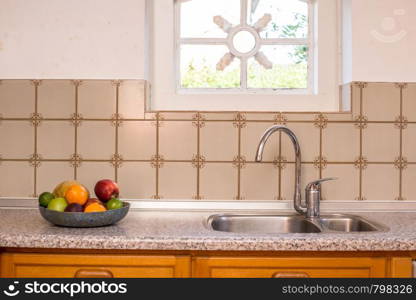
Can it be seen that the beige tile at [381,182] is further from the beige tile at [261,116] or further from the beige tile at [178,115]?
the beige tile at [178,115]

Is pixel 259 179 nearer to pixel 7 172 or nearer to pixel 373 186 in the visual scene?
pixel 373 186

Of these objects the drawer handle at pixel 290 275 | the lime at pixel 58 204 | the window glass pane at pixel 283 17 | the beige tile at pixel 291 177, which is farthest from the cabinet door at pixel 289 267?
the window glass pane at pixel 283 17

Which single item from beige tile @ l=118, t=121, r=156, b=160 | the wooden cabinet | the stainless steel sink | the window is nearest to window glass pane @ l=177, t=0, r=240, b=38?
the window

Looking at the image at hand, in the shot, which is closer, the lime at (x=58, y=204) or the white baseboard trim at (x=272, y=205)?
the lime at (x=58, y=204)

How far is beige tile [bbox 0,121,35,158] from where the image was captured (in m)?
1.96

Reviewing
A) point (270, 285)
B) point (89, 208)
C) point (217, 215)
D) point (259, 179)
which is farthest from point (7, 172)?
point (270, 285)

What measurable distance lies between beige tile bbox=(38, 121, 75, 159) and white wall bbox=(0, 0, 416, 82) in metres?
0.19

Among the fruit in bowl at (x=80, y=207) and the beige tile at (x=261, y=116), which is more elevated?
the beige tile at (x=261, y=116)

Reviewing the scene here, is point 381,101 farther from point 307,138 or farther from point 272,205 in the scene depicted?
point 272,205

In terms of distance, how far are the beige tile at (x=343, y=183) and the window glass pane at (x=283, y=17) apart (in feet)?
1.94

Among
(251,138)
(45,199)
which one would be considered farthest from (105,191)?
(251,138)

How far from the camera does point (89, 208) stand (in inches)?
60.8

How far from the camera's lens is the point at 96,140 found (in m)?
1.96

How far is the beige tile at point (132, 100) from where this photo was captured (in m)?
1.96
